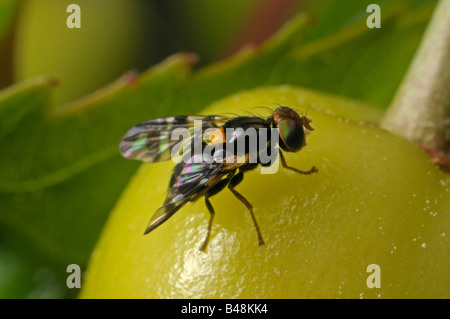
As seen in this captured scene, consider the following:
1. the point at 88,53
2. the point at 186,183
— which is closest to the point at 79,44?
the point at 88,53

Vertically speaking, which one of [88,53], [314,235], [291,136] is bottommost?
[314,235]

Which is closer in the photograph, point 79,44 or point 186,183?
point 186,183

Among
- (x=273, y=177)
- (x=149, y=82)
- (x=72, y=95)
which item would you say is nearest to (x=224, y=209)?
(x=273, y=177)

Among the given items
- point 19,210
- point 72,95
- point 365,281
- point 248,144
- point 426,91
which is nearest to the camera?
point 365,281

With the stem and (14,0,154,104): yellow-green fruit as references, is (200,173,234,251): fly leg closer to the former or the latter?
the stem

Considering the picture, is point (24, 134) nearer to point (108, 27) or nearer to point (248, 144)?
point (248, 144)

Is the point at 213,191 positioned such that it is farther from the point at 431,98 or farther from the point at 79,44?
the point at 79,44

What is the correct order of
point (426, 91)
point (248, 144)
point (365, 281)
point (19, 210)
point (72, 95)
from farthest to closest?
point (72, 95)
point (19, 210)
point (426, 91)
point (248, 144)
point (365, 281)
